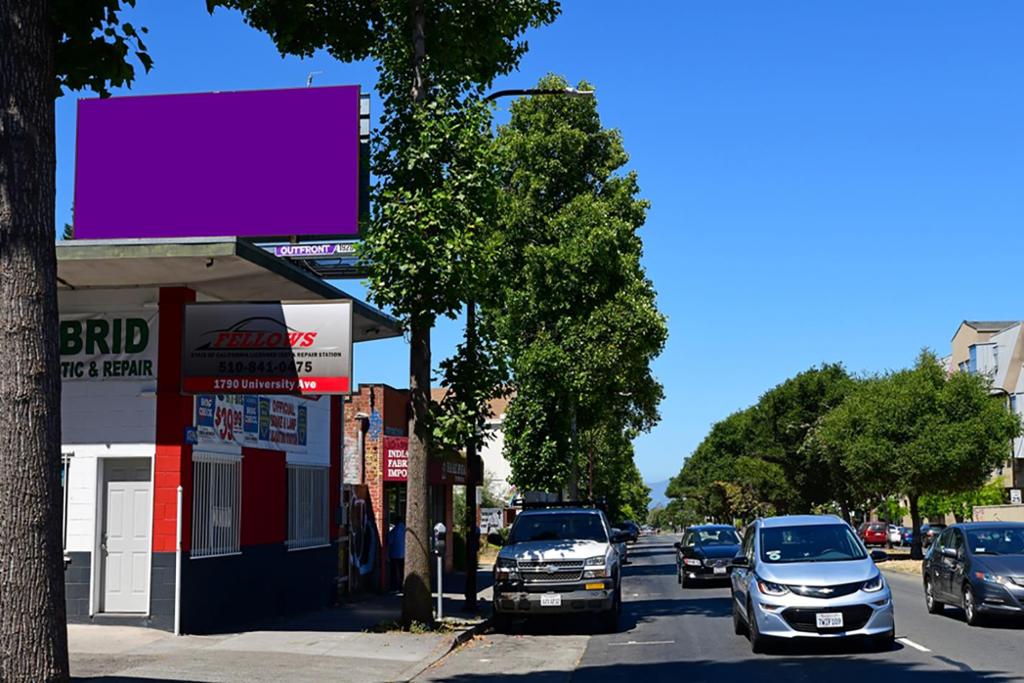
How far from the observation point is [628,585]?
3225 cm

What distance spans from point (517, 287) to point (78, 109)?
1575 cm

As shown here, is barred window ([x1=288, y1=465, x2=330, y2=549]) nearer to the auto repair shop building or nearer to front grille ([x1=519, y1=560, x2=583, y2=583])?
the auto repair shop building

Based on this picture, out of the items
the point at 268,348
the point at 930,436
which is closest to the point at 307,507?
the point at 268,348

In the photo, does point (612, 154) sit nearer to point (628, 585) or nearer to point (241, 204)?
point (628, 585)

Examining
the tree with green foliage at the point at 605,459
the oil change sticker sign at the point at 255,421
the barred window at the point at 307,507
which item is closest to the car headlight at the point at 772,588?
the oil change sticker sign at the point at 255,421

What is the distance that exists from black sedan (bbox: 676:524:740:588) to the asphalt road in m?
8.30

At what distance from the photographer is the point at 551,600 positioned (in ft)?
58.7

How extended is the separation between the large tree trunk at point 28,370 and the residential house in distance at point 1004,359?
6170 cm

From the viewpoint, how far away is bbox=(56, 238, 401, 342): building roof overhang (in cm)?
1527

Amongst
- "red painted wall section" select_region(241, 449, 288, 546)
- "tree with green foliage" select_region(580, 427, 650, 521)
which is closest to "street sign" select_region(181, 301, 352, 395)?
"red painted wall section" select_region(241, 449, 288, 546)

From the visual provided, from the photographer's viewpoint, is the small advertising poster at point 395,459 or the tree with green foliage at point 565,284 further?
the tree with green foliage at point 565,284

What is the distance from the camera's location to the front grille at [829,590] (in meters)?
13.7

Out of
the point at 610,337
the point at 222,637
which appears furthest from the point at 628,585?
the point at 222,637

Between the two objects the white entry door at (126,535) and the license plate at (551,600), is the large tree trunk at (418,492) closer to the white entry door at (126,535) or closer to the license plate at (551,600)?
the license plate at (551,600)
